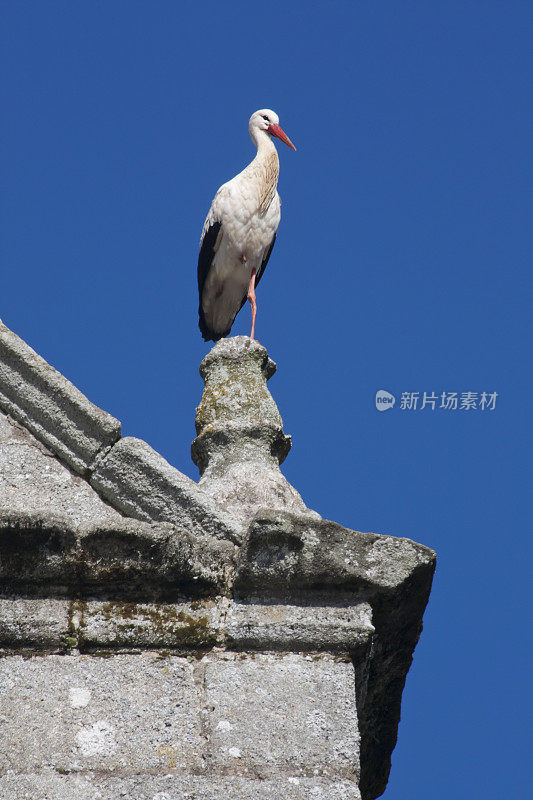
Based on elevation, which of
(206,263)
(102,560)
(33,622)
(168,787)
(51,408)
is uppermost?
(206,263)

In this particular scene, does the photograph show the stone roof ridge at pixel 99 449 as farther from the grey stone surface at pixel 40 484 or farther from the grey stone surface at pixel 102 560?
the grey stone surface at pixel 102 560

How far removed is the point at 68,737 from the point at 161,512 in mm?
1033

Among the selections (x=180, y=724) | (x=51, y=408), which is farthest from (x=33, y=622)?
(x=51, y=408)

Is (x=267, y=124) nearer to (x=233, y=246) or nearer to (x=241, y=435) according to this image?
(x=233, y=246)

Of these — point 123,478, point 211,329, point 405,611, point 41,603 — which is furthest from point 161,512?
point 211,329

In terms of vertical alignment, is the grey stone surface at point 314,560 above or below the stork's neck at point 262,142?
below

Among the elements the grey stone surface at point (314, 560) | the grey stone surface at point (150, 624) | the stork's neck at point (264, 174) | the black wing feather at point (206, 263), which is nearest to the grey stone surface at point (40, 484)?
the grey stone surface at point (150, 624)

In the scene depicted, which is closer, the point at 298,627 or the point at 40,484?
the point at 298,627

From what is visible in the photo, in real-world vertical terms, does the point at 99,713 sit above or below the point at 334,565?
below

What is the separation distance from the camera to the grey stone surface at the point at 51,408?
14.6ft

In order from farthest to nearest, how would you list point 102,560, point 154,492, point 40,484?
point 40,484, point 154,492, point 102,560

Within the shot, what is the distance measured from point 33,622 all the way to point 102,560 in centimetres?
31

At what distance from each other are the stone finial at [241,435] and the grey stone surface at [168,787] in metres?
1.13

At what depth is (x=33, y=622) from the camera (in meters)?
3.62
